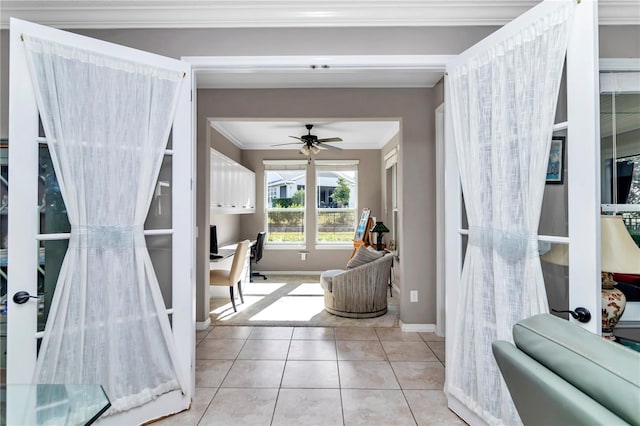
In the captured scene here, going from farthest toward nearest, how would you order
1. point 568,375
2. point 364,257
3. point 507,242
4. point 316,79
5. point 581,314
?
point 364,257 < point 316,79 < point 507,242 < point 581,314 < point 568,375

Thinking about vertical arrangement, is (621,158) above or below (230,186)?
below

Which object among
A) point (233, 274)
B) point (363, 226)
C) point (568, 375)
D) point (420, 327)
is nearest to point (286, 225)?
point (363, 226)

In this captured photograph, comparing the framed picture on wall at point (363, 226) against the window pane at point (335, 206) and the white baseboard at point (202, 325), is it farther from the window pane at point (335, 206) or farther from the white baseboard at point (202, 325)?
the white baseboard at point (202, 325)

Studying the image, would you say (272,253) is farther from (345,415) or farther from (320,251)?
(345,415)

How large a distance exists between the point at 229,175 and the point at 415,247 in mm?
3024

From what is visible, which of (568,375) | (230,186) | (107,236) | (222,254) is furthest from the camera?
(230,186)

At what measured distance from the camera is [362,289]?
3947mm

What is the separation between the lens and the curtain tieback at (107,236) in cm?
178

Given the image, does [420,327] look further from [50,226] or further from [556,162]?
[50,226]

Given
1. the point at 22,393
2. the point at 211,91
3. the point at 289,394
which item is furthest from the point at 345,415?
the point at 211,91

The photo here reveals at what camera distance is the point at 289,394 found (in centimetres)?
229

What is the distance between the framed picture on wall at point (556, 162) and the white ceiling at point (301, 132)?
3273mm

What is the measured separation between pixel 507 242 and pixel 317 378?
173 centimetres

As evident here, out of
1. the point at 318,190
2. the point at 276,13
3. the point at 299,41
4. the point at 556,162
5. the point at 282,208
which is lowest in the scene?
the point at 282,208
